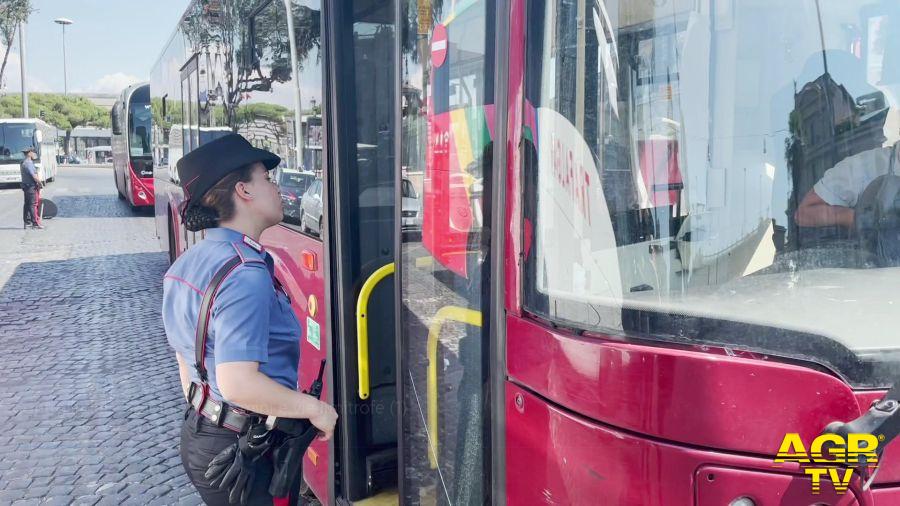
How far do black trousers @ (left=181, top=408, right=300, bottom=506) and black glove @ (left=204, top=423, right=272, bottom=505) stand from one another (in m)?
0.06

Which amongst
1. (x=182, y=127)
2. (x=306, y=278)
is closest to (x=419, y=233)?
(x=306, y=278)

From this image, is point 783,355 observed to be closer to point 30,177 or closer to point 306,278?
point 306,278

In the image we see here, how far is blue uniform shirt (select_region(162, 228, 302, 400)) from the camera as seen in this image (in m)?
2.02

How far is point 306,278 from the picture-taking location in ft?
10.9

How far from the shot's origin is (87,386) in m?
5.80

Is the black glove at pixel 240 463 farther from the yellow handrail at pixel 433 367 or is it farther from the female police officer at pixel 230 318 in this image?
the yellow handrail at pixel 433 367

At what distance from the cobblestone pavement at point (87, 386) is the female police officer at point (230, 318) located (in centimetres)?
200

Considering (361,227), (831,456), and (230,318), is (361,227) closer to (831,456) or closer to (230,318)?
(230,318)

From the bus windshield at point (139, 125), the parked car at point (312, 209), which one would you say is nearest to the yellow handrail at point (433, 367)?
the parked car at point (312, 209)

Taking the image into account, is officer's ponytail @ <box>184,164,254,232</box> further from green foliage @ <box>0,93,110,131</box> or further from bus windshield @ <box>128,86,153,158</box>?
green foliage @ <box>0,93,110,131</box>

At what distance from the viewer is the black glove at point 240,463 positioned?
6.97 ft

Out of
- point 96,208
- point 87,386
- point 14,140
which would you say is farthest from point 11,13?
point 87,386

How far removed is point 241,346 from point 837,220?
1.49 metres

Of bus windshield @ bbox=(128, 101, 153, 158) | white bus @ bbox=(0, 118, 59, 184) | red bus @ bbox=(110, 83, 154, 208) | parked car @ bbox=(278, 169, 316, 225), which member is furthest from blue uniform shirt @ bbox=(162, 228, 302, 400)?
white bus @ bbox=(0, 118, 59, 184)
